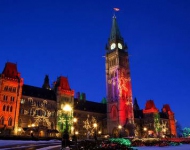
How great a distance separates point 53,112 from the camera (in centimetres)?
7875

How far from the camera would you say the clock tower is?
8962cm

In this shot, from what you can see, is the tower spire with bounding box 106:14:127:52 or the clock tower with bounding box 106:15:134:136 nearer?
the clock tower with bounding box 106:15:134:136

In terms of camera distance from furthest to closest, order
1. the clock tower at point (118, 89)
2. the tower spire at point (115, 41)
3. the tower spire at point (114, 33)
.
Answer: the tower spire at point (114, 33)
the tower spire at point (115, 41)
the clock tower at point (118, 89)

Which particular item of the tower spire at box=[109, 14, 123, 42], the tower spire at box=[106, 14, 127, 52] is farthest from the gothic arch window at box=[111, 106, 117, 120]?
the tower spire at box=[109, 14, 123, 42]

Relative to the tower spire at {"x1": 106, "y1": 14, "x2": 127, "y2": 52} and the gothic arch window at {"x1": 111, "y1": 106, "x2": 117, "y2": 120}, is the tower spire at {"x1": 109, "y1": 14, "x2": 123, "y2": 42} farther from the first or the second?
the gothic arch window at {"x1": 111, "y1": 106, "x2": 117, "y2": 120}

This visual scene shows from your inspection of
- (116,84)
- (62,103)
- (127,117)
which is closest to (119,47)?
(116,84)

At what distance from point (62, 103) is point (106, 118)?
24.6 metres

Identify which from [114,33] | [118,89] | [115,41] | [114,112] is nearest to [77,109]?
[114,112]

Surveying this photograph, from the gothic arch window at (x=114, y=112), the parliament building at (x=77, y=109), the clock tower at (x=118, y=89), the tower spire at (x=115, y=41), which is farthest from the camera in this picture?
the tower spire at (x=115, y=41)

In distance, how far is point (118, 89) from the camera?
9294 centimetres

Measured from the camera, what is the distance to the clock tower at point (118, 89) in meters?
89.6

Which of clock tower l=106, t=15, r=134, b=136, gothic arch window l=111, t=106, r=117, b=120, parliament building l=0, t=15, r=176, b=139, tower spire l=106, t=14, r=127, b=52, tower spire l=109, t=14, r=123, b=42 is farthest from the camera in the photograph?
tower spire l=109, t=14, r=123, b=42

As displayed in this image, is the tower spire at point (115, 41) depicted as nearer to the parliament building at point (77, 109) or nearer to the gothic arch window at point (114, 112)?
the parliament building at point (77, 109)

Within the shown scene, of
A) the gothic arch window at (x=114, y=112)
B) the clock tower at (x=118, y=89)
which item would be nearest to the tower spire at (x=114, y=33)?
the clock tower at (x=118, y=89)
